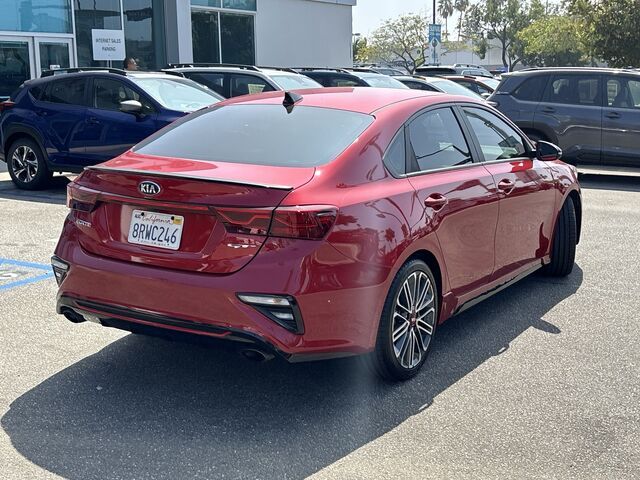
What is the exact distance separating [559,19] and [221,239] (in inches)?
2939

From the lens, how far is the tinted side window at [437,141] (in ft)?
16.4

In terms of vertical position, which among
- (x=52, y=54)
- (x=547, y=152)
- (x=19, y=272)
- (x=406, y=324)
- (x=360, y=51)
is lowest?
(x=19, y=272)

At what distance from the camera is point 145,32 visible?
23.3 m

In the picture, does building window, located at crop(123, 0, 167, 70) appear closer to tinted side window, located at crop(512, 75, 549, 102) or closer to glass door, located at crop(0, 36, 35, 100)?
glass door, located at crop(0, 36, 35, 100)

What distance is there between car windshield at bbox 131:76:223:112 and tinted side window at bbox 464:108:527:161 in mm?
5988

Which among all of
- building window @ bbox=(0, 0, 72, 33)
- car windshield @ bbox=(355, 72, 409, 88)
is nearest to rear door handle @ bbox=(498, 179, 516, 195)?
car windshield @ bbox=(355, 72, 409, 88)

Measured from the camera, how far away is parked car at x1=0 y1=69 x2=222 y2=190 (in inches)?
440

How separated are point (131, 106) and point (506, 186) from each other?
6.35 meters

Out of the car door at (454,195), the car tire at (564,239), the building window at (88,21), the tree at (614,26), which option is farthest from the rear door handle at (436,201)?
the tree at (614,26)

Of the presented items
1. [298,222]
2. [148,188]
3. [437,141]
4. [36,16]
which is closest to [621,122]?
[437,141]

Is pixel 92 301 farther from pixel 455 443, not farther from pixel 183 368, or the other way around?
pixel 455 443

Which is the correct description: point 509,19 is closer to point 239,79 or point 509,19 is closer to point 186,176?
point 239,79

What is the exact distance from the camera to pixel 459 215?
5105 mm

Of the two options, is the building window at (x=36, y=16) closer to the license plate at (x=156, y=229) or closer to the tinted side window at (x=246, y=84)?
the tinted side window at (x=246, y=84)
